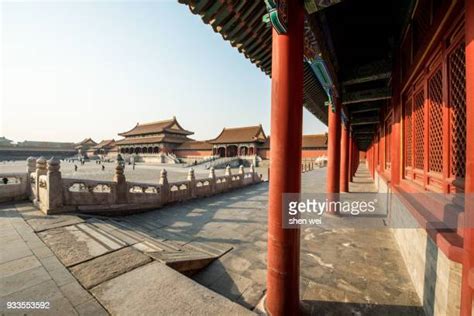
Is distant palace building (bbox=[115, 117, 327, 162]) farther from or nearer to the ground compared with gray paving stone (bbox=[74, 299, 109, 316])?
farther from the ground

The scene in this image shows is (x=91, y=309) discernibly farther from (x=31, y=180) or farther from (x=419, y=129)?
(x=31, y=180)

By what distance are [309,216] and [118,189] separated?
613cm

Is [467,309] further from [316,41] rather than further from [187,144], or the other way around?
[187,144]

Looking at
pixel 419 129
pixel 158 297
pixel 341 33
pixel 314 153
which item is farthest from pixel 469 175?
pixel 314 153

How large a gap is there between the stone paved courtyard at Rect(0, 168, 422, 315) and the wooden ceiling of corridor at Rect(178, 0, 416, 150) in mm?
3321

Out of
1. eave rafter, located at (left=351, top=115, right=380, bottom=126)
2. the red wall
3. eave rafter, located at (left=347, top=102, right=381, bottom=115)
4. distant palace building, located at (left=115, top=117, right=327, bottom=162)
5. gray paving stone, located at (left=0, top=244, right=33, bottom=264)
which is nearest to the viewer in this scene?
gray paving stone, located at (left=0, top=244, right=33, bottom=264)

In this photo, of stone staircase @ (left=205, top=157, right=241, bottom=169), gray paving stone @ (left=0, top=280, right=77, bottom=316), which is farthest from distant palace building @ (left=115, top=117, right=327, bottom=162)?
gray paving stone @ (left=0, top=280, right=77, bottom=316)

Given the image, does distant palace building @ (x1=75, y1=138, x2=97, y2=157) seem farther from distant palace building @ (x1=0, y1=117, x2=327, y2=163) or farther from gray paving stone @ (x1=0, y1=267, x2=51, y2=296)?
gray paving stone @ (x1=0, y1=267, x2=51, y2=296)

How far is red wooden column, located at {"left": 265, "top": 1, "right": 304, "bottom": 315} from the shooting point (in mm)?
2234

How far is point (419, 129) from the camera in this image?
Result: 11.6 ft

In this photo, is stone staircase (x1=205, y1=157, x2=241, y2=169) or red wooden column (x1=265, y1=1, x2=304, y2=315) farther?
stone staircase (x1=205, y1=157, x2=241, y2=169)

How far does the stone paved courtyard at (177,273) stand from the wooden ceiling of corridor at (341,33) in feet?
10.9

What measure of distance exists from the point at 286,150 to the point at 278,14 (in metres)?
1.38

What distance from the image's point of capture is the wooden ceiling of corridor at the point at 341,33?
259 centimetres
